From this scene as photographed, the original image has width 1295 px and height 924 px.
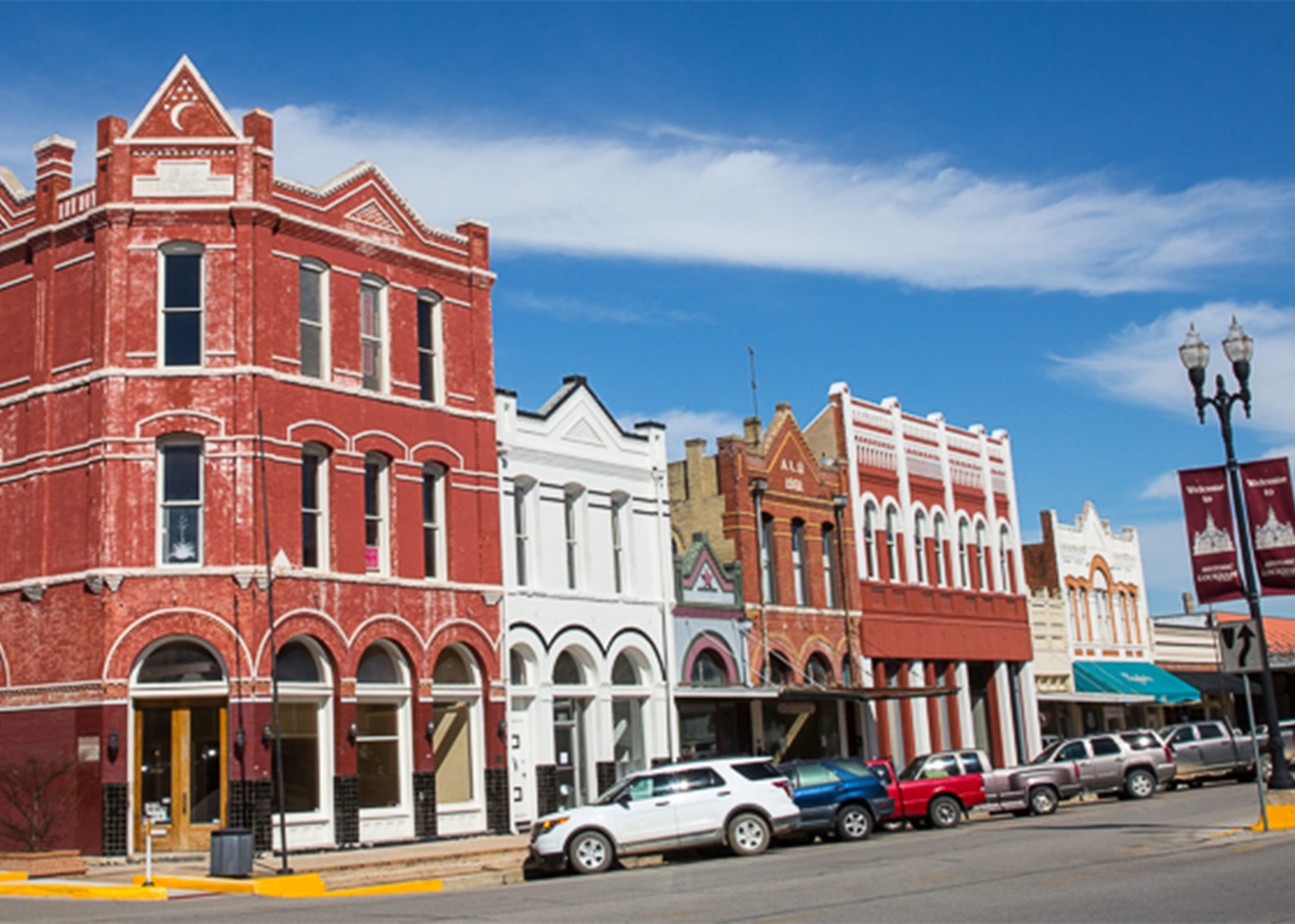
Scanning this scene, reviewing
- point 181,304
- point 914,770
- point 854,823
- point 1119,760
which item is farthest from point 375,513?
point 1119,760

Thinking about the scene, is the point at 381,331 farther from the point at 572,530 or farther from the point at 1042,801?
the point at 1042,801

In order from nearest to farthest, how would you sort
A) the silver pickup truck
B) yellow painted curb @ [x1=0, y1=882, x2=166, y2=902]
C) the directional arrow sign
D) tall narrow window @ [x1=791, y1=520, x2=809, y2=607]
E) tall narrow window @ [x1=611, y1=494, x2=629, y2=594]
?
yellow painted curb @ [x1=0, y1=882, x2=166, y2=902] → the directional arrow sign → tall narrow window @ [x1=611, y1=494, x2=629, y2=594] → the silver pickup truck → tall narrow window @ [x1=791, y1=520, x2=809, y2=607]

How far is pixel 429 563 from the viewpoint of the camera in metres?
28.8

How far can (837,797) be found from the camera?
78.7 ft

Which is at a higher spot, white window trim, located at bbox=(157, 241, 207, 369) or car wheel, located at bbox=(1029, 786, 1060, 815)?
white window trim, located at bbox=(157, 241, 207, 369)

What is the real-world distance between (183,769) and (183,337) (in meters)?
7.66

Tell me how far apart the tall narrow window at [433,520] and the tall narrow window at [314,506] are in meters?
2.48

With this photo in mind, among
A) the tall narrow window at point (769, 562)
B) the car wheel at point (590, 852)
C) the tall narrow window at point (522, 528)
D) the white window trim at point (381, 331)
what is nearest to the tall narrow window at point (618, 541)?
the tall narrow window at point (522, 528)

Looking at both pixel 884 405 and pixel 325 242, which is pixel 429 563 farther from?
pixel 884 405

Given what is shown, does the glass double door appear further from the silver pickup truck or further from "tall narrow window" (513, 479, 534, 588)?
the silver pickup truck

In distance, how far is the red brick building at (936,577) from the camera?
1596 inches

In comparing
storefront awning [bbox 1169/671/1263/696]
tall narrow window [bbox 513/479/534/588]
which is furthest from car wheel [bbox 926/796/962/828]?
storefront awning [bbox 1169/671/1263/696]

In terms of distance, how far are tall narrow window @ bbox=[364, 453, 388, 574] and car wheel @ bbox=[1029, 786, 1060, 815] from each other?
13.8 m

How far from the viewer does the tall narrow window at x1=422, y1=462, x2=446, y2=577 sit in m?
28.7
